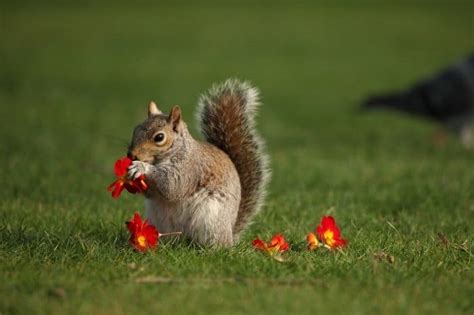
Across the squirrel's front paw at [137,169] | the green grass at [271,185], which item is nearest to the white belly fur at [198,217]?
the green grass at [271,185]

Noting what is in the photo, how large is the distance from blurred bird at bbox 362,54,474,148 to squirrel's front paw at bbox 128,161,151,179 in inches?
241

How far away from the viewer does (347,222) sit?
5.36 m

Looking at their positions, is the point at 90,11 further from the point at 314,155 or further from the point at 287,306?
the point at 287,306

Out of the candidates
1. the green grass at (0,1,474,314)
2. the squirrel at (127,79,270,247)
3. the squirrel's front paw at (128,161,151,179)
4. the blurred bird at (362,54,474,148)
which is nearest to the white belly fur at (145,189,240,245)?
the squirrel at (127,79,270,247)

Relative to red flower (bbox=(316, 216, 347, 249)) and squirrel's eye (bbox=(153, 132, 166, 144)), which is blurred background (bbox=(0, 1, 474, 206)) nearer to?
squirrel's eye (bbox=(153, 132, 166, 144))

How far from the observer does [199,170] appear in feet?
14.6

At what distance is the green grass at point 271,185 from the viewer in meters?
3.54

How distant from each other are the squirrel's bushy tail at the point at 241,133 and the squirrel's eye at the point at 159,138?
2.15ft

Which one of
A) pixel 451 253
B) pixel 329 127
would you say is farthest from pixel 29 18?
pixel 451 253

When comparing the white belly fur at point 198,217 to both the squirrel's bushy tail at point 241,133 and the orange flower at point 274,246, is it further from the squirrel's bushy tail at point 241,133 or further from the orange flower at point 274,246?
the squirrel's bushy tail at point 241,133

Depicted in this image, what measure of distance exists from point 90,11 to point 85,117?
61.6 feet

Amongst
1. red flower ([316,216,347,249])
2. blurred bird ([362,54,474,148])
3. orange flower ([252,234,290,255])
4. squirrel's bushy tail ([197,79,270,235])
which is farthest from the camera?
blurred bird ([362,54,474,148])

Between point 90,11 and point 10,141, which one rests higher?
point 90,11

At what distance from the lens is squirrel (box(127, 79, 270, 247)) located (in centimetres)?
428
